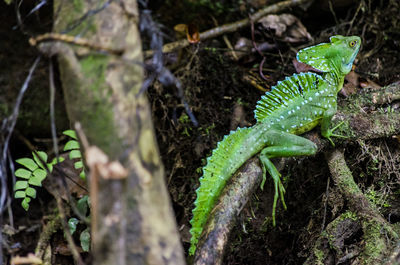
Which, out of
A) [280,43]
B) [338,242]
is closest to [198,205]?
[338,242]

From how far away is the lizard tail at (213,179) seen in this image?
2.93m

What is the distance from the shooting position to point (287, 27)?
16.6 feet

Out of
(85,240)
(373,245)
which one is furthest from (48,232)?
(373,245)

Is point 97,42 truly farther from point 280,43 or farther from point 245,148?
point 280,43

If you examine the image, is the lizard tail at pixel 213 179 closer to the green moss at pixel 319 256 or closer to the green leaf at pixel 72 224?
the green moss at pixel 319 256

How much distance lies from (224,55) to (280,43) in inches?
27.7

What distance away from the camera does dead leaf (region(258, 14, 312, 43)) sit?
4.97 meters

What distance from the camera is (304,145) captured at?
3320mm

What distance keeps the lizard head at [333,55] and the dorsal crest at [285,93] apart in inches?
7.0

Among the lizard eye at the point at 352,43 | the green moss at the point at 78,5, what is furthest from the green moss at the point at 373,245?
the green moss at the point at 78,5

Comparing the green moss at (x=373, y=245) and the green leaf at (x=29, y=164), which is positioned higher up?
the green leaf at (x=29, y=164)

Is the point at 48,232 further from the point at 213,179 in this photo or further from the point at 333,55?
the point at 333,55

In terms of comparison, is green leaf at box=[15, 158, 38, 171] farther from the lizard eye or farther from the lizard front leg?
the lizard eye

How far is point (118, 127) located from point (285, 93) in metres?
2.26
